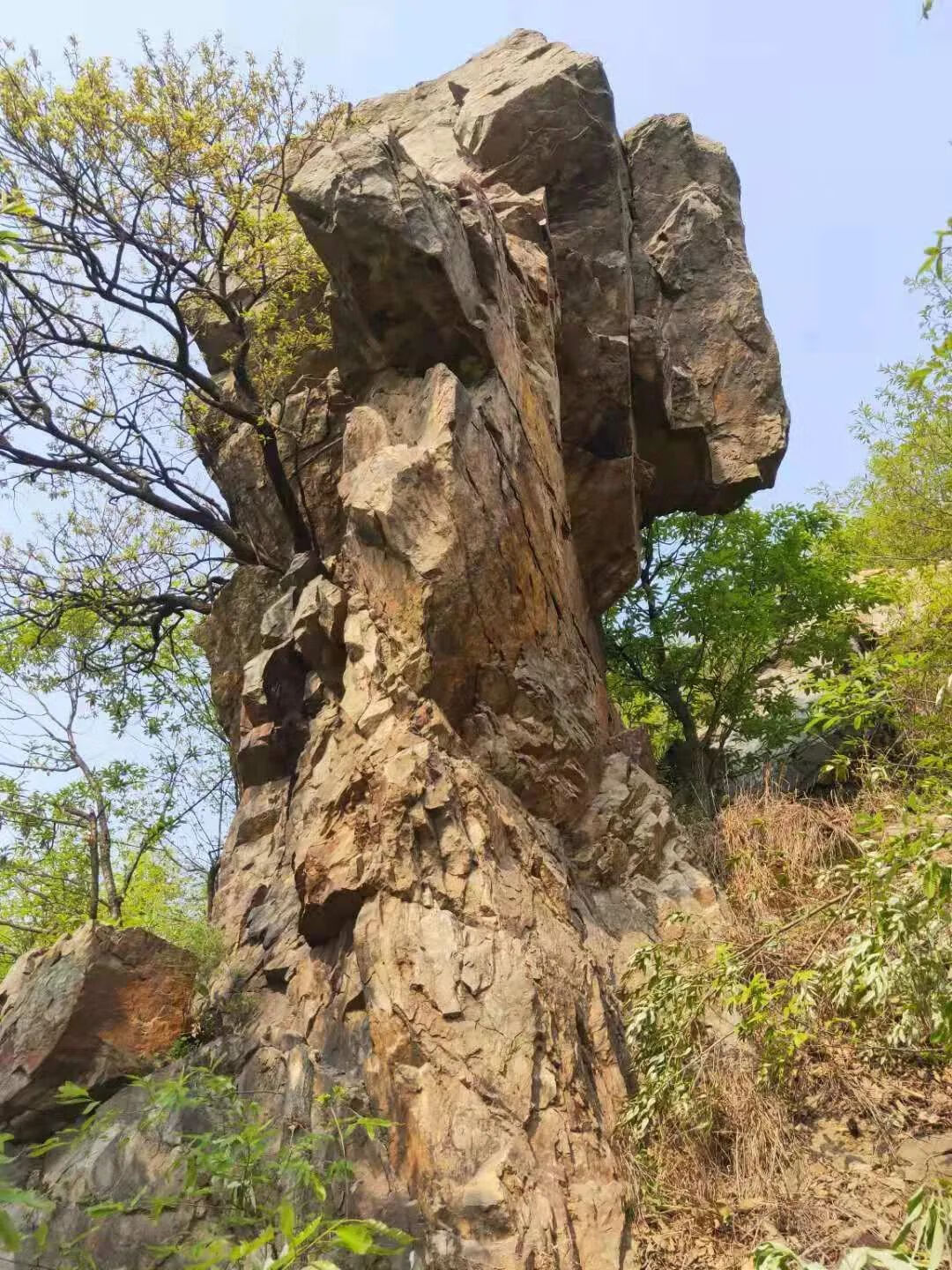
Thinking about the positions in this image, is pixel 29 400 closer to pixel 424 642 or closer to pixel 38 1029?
pixel 424 642

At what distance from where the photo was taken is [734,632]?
15.0 m

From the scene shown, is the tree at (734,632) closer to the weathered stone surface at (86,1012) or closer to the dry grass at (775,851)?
the dry grass at (775,851)

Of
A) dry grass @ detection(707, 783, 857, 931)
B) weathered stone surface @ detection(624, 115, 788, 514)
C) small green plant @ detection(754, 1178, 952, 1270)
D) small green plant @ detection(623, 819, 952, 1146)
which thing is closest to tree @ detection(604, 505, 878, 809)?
weathered stone surface @ detection(624, 115, 788, 514)

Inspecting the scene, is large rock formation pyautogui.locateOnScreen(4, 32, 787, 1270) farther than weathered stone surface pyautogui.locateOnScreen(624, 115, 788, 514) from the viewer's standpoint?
No

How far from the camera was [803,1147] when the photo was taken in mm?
6355

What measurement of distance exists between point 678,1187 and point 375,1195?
191 cm

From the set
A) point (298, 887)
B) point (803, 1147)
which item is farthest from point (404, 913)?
point (803, 1147)

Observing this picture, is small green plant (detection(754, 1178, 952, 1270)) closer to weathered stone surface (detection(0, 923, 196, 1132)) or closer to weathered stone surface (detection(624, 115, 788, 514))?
weathered stone surface (detection(0, 923, 196, 1132))

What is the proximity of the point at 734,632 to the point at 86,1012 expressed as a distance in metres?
10.6

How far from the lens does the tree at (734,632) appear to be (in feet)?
49.0

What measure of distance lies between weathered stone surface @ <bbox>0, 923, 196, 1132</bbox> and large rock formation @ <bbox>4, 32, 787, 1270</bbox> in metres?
0.68

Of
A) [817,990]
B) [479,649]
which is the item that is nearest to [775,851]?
[817,990]

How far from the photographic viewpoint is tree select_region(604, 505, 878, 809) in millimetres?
14938

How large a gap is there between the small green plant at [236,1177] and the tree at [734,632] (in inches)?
364
